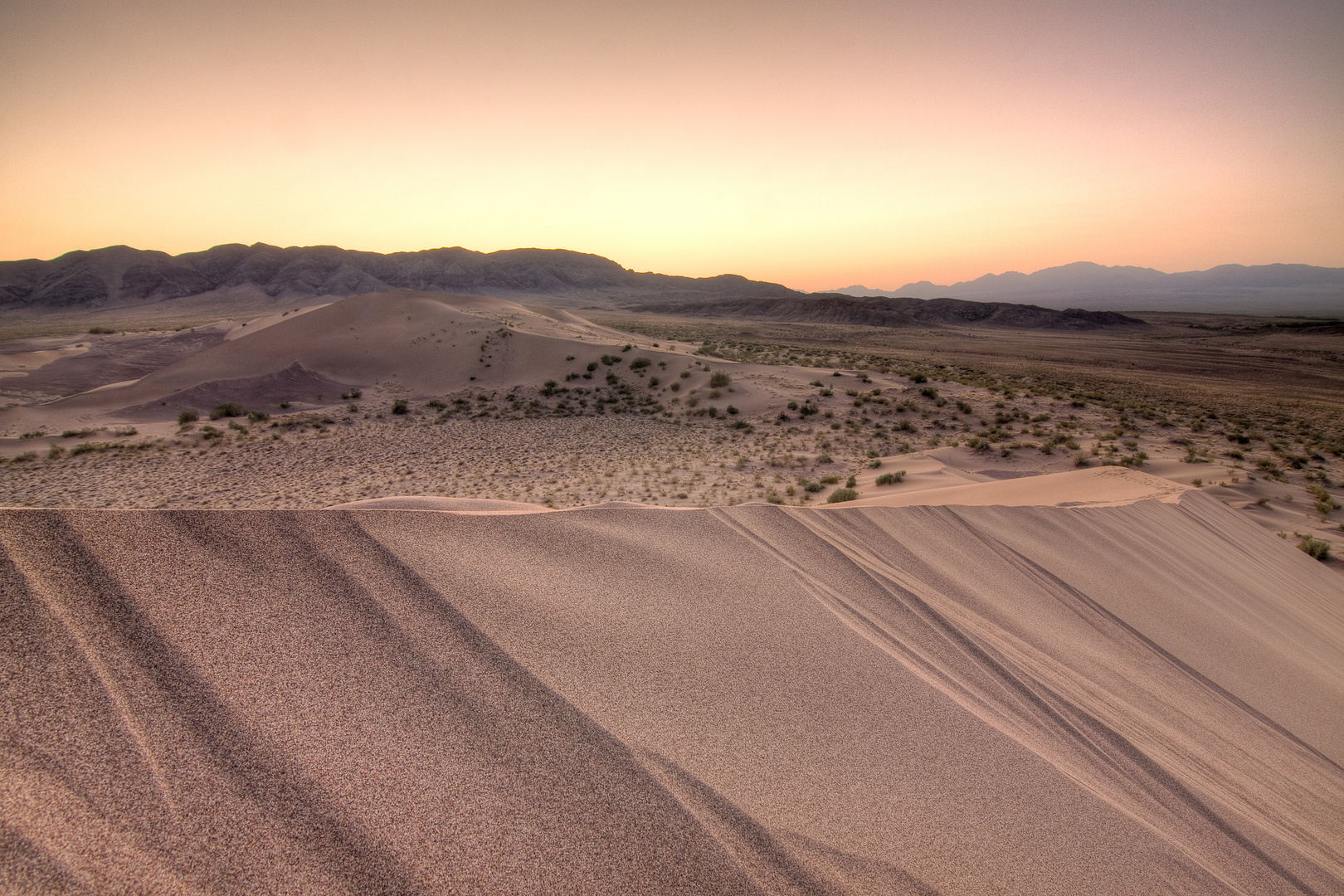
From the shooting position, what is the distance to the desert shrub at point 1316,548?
7648 mm

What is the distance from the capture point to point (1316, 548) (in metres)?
7.70

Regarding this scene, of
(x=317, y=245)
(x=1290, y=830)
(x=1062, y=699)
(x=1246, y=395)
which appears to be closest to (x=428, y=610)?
(x=1062, y=699)

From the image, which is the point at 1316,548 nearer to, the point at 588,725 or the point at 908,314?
the point at 588,725

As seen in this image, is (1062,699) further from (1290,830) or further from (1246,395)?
(1246,395)

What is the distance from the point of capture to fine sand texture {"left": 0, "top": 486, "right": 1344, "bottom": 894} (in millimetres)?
1992

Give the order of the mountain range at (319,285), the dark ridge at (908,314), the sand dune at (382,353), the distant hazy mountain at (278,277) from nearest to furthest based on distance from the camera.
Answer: the sand dune at (382,353), the dark ridge at (908,314), the mountain range at (319,285), the distant hazy mountain at (278,277)

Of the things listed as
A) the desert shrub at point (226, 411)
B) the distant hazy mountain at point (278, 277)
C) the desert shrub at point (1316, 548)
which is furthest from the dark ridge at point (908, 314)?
the desert shrub at point (226, 411)

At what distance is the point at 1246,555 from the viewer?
6902mm

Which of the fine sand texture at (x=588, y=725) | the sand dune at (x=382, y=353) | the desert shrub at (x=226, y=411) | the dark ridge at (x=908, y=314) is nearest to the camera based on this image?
the fine sand texture at (x=588, y=725)

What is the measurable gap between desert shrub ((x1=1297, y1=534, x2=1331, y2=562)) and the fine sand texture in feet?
14.4

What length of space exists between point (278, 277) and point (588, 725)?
139 m

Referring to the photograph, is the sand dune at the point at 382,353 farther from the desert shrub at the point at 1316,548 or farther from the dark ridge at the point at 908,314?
the dark ridge at the point at 908,314

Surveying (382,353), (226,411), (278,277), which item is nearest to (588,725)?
(226,411)

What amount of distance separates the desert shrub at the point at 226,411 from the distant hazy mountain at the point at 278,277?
10060 centimetres
